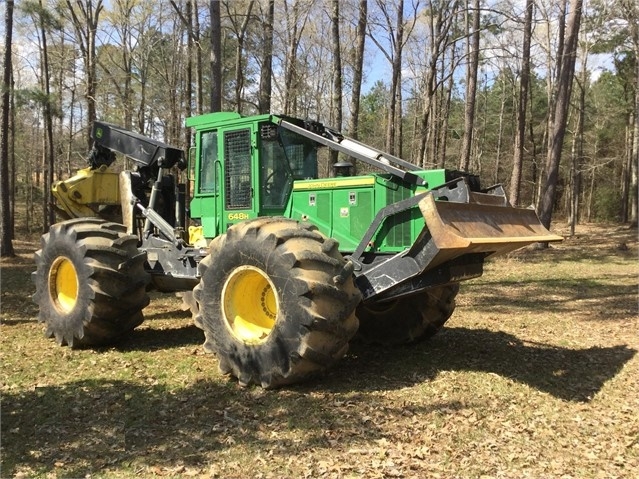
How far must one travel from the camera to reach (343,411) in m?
5.00

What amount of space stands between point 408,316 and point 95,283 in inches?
163

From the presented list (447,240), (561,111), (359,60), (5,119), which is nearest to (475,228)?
(447,240)

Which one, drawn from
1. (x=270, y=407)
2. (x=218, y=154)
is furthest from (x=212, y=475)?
(x=218, y=154)

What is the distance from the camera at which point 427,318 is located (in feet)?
23.6

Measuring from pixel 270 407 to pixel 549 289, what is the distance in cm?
1003

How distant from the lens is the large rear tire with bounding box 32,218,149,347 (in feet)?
23.1

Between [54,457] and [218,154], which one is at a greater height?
[218,154]

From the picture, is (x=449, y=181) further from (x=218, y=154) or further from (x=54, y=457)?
(x=54, y=457)

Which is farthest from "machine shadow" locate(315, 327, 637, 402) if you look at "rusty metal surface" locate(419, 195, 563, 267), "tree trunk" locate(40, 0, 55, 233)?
"tree trunk" locate(40, 0, 55, 233)

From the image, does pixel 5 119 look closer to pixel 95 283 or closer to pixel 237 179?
pixel 95 283

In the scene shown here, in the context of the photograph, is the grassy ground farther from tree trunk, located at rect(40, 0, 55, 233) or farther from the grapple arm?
tree trunk, located at rect(40, 0, 55, 233)

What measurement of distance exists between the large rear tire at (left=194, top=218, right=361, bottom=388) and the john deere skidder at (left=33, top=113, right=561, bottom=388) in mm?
14

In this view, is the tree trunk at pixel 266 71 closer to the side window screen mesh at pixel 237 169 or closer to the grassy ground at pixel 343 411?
the side window screen mesh at pixel 237 169

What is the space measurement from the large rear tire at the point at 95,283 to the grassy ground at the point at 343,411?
1.09 ft
